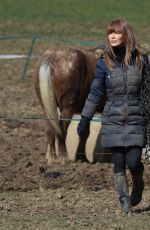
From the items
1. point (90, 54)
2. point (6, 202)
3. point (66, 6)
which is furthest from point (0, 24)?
point (6, 202)

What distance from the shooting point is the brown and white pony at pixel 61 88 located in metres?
11.5

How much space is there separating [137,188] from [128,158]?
429 mm

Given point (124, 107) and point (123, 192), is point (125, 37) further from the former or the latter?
point (123, 192)

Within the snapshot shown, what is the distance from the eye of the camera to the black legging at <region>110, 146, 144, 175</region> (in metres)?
7.69

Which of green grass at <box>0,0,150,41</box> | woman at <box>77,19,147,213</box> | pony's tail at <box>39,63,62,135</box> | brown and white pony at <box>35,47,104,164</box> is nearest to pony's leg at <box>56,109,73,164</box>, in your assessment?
brown and white pony at <box>35,47,104,164</box>

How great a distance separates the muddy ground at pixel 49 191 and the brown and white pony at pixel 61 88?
231mm

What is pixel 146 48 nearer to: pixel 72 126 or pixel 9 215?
pixel 9 215

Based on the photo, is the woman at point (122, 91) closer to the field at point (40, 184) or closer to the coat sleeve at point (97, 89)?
the coat sleeve at point (97, 89)

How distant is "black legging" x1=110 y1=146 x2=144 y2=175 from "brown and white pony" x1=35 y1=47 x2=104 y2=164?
3620mm

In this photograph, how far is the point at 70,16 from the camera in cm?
3744

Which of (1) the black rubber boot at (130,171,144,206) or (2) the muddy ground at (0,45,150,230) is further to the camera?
(1) the black rubber boot at (130,171,144,206)

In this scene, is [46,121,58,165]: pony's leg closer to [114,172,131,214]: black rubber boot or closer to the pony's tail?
the pony's tail

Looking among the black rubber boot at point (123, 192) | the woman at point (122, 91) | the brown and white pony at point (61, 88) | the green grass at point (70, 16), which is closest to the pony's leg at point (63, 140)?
the brown and white pony at point (61, 88)

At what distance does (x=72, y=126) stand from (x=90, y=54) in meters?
1.06
